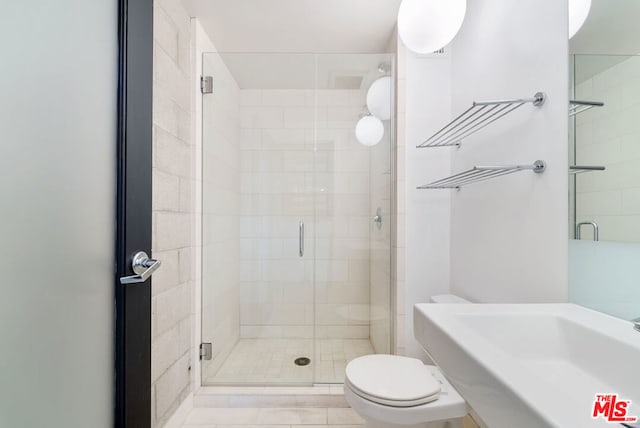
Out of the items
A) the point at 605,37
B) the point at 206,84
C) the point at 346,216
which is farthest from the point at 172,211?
the point at 605,37

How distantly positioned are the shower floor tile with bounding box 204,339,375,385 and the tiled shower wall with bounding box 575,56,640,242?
1.64 metres

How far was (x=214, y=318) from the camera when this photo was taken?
203cm

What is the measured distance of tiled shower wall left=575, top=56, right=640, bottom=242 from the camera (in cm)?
77

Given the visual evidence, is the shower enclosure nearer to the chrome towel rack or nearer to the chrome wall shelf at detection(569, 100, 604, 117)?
the chrome towel rack

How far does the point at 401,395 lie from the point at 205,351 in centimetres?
134

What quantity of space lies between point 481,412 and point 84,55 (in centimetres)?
115

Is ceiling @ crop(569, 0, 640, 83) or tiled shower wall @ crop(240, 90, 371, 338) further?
tiled shower wall @ crop(240, 90, 371, 338)

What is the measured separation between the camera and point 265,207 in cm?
230

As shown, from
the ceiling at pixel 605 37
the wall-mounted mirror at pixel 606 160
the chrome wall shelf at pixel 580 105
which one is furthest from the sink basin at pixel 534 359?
the ceiling at pixel 605 37

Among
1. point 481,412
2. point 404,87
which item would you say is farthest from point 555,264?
point 404,87

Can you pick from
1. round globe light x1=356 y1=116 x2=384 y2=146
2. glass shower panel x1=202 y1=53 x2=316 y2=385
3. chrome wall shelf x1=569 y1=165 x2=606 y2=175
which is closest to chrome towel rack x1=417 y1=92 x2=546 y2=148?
chrome wall shelf x1=569 y1=165 x2=606 y2=175

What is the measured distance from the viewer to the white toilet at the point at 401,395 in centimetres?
106

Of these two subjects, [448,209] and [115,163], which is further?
[448,209]

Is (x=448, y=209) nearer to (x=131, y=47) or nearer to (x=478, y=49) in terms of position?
(x=478, y=49)
